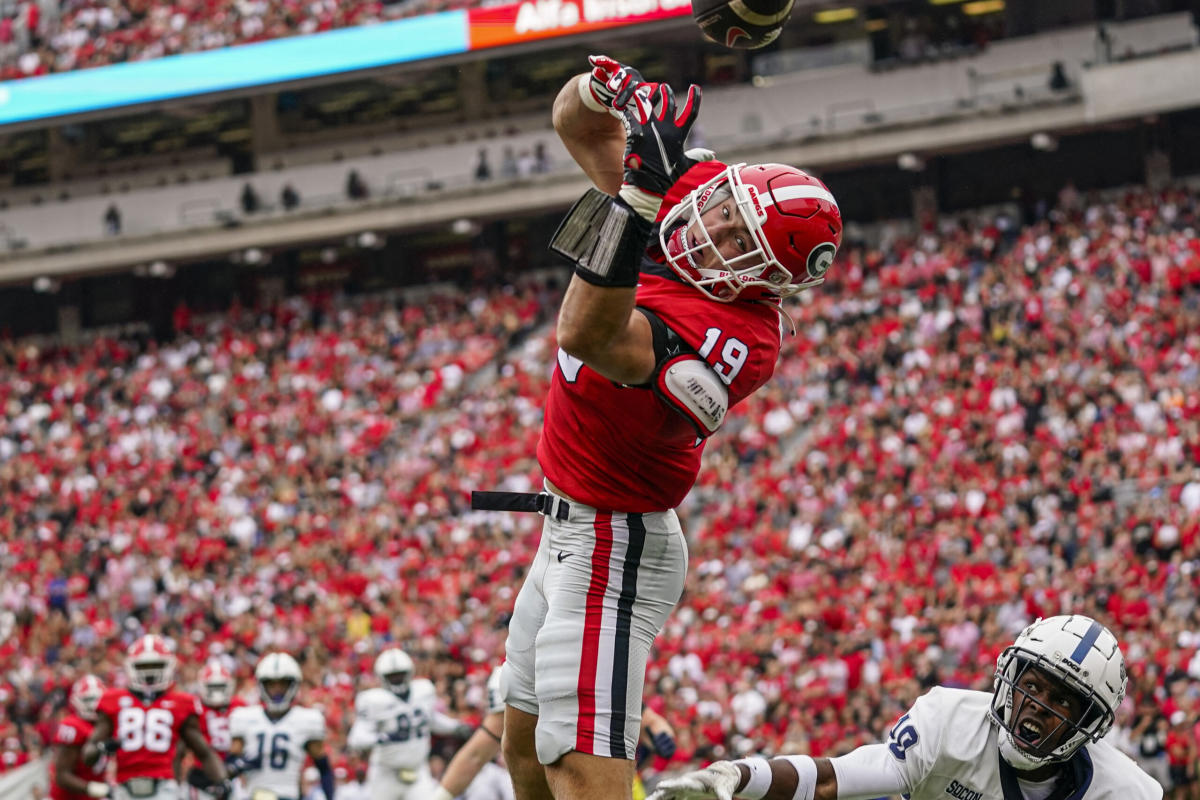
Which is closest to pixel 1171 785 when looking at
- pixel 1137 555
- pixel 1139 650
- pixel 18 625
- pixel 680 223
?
pixel 1139 650

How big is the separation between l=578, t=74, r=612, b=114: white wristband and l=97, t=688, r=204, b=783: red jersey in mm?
6563

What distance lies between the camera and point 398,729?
1122cm

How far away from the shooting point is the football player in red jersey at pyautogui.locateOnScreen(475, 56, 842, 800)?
13.6 ft

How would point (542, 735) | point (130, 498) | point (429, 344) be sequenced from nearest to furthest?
1. point (542, 735)
2. point (130, 498)
3. point (429, 344)

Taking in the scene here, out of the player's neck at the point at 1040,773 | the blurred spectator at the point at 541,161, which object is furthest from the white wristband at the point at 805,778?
the blurred spectator at the point at 541,161

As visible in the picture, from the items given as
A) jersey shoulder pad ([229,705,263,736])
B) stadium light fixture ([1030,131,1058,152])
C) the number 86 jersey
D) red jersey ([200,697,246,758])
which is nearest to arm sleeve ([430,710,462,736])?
the number 86 jersey

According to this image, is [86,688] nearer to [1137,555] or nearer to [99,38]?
[1137,555]

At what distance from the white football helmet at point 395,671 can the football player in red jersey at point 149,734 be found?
1370 millimetres

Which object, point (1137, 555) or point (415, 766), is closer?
point (415, 766)

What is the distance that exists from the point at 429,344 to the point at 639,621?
69.5 ft

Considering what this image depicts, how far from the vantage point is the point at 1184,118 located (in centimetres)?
2486

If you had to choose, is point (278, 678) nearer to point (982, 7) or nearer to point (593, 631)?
point (593, 631)

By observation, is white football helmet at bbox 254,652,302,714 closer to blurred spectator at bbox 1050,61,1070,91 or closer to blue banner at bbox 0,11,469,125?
blurred spectator at bbox 1050,61,1070,91

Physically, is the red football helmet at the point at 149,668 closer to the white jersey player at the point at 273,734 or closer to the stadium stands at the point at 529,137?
the white jersey player at the point at 273,734
